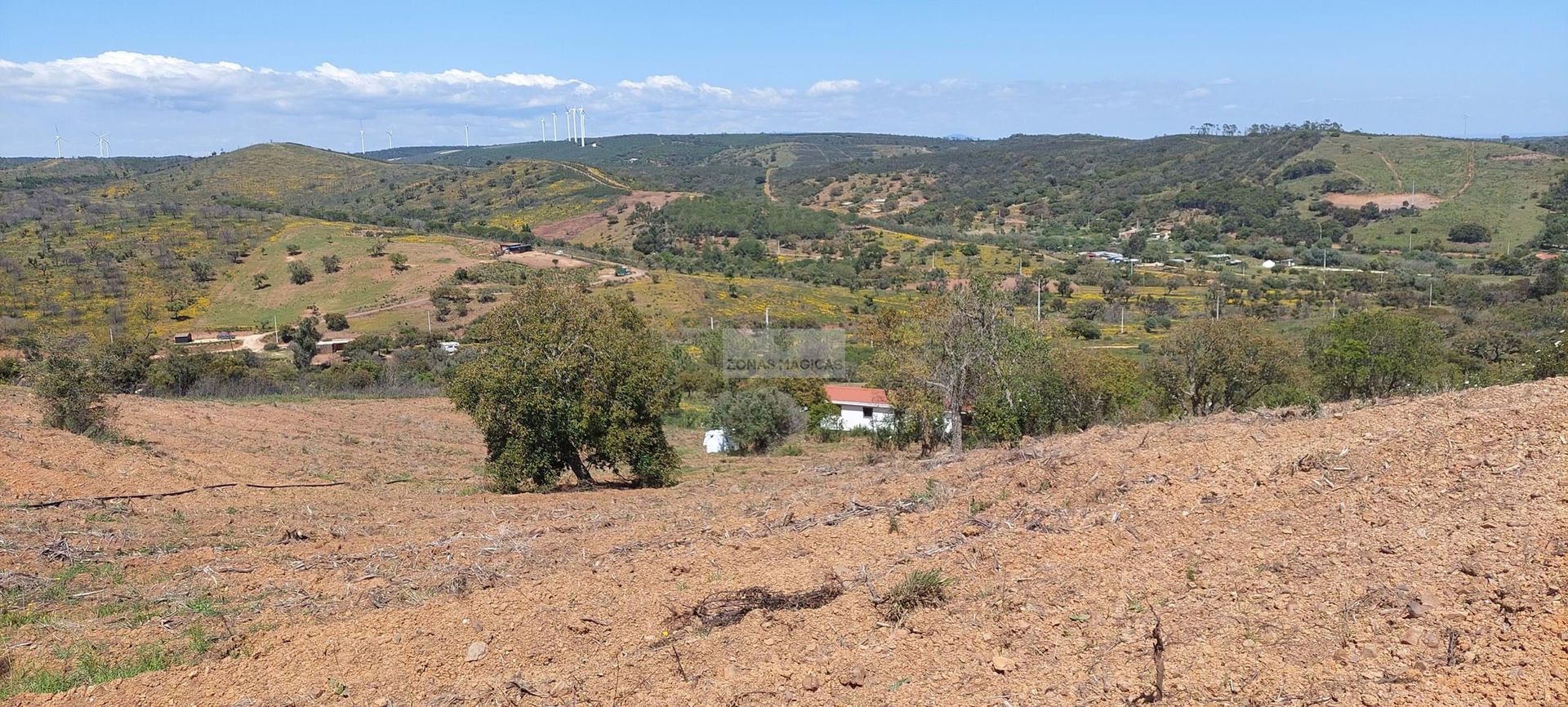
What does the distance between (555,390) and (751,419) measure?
14269mm

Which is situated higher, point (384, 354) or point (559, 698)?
point (559, 698)

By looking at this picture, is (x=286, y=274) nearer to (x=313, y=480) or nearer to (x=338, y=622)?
(x=313, y=480)

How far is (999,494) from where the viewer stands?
10.1 meters

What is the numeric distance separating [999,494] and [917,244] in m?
99.1

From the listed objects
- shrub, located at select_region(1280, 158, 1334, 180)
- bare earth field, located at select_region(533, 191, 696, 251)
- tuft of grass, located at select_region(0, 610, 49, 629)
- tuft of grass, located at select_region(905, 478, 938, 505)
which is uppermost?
shrub, located at select_region(1280, 158, 1334, 180)

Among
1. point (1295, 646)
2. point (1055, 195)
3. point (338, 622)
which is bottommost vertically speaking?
point (338, 622)

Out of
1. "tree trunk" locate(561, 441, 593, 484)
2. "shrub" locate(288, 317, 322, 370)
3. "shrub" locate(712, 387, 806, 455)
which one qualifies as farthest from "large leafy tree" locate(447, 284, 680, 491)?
"shrub" locate(288, 317, 322, 370)

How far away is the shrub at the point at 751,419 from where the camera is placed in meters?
32.1

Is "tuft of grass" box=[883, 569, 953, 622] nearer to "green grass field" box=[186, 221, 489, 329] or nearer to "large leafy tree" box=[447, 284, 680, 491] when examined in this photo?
"large leafy tree" box=[447, 284, 680, 491]

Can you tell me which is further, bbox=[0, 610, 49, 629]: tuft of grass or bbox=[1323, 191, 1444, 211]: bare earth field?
bbox=[1323, 191, 1444, 211]: bare earth field

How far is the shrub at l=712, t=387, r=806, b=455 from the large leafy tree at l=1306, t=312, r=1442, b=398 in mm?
17813

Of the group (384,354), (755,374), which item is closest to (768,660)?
(755,374)

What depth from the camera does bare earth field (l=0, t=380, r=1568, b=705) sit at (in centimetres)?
561

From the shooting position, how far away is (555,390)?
18.4 metres
